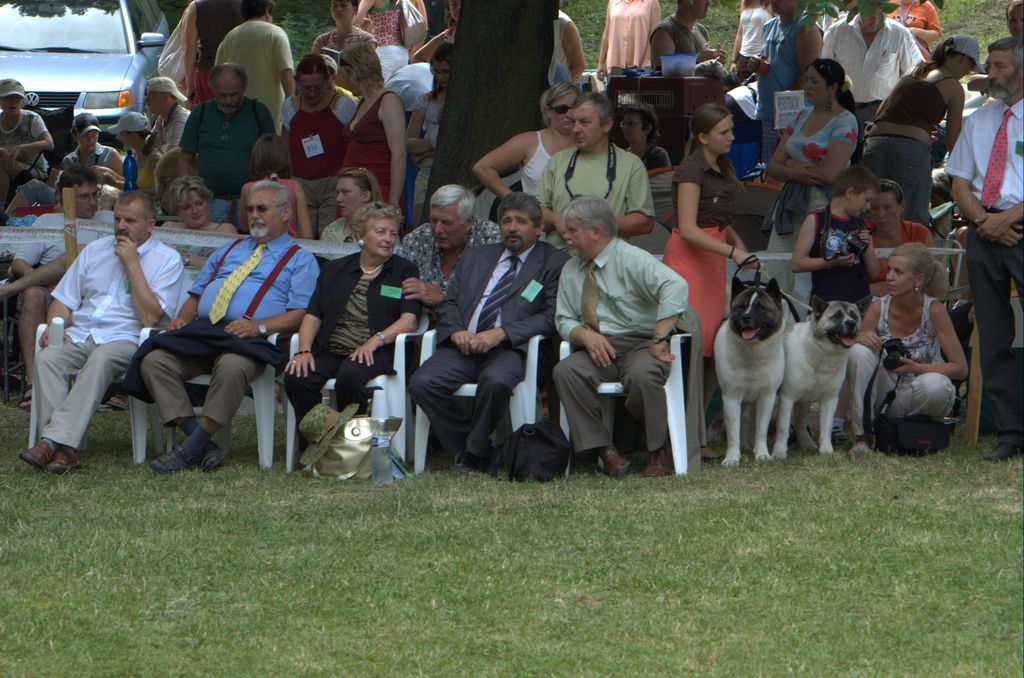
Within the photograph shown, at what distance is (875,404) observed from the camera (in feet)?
25.0

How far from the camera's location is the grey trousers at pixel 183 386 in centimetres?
736

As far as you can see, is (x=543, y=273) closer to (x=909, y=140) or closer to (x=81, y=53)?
(x=909, y=140)

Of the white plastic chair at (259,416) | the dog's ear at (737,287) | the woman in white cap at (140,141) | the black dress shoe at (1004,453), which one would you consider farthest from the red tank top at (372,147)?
the black dress shoe at (1004,453)

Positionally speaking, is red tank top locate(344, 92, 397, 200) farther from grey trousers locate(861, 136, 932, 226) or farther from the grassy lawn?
the grassy lawn

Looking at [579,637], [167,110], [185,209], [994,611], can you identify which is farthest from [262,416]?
[167,110]

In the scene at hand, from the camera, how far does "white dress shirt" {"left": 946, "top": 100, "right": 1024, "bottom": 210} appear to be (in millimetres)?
6934

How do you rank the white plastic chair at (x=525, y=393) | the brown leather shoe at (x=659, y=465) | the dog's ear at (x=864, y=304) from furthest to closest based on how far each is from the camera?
the dog's ear at (x=864, y=304) → the white plastic chair at (x=525, y=393) → the brown leather shoe at (x=659, y=465)

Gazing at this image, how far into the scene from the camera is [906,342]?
7.61 m

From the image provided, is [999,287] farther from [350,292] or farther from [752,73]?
[752,73]

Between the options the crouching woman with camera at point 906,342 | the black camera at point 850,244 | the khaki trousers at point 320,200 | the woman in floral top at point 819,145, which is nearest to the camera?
the crouching woman with camera at point 906,342

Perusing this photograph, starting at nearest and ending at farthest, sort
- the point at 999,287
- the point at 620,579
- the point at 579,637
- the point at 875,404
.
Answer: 1. the point at 579,637
2. the point at 620,579
3. the point at 999,287
4. the point at 875,404

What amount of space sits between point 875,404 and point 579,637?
3.42 metres

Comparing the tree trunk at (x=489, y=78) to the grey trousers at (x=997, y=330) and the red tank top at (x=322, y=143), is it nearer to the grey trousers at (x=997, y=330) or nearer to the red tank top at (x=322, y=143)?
the red tank top at (x=322, y=143)

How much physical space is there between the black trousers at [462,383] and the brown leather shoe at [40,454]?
1710 millimetres
